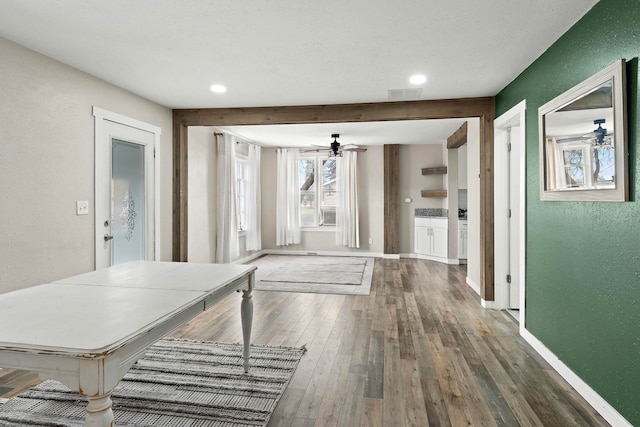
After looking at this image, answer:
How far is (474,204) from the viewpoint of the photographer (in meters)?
5.14

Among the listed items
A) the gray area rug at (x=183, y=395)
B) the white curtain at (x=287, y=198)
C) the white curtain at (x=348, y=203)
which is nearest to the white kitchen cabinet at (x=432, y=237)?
the white curtain at (x=348, y=203)

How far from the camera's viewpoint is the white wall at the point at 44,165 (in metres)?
2.75

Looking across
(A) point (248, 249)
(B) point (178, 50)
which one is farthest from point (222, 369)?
(A) point (248, 249)

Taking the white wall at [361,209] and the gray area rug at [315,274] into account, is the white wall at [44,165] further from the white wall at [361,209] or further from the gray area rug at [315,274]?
the white wall at [361,209]

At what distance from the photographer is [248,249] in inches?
293

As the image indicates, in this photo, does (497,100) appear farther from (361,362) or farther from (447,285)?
(361,362)

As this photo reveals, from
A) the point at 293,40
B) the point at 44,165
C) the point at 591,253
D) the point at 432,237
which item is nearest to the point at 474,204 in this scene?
the point at 432,237

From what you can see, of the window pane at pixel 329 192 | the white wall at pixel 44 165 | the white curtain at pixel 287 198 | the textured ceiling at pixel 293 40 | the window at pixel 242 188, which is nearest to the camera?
the textured ceiling at pixel 293 40

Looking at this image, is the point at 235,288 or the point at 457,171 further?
the point at 457,171

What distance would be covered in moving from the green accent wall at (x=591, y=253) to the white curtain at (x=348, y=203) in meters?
5.01

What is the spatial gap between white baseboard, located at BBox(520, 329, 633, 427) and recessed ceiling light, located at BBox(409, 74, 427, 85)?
2.48 meters

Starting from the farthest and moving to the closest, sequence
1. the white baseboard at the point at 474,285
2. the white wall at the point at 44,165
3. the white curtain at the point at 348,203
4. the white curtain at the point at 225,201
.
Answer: the white curtain at the point at 348,203 → the white curtain at the point at 225,201 → the white baseboard at the point at 474,285 → the white wall at the point at 44,165

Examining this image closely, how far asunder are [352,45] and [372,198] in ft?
18.4

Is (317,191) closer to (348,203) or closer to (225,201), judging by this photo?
(348,203)
